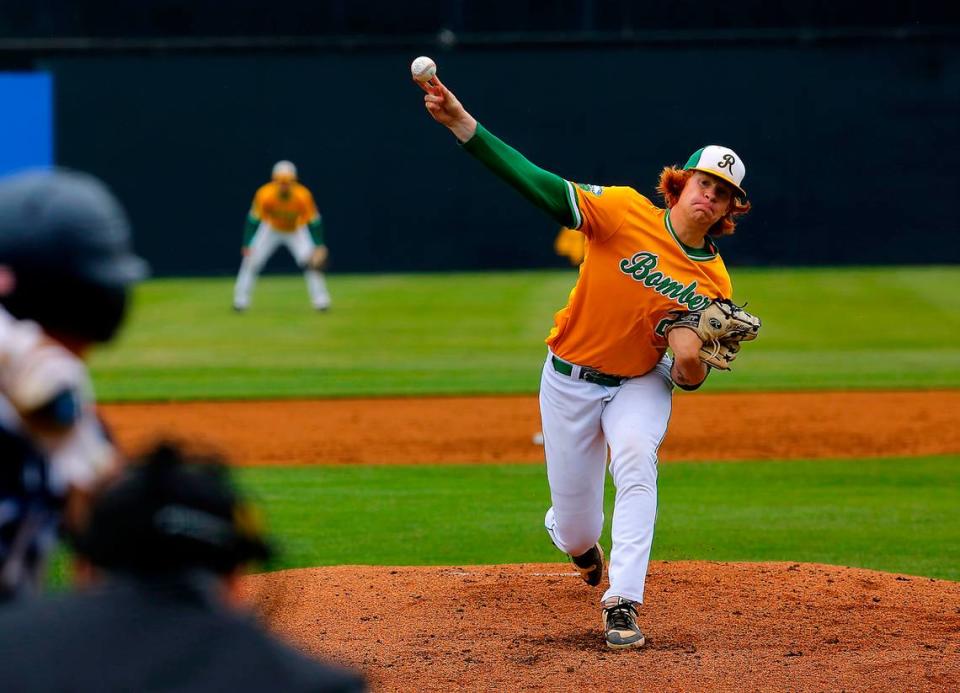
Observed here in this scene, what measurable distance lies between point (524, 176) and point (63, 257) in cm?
380

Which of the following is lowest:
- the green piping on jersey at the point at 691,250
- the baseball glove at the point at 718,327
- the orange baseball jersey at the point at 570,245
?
the orange baseball jersey at the point at 570,245

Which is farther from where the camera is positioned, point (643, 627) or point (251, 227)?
point (251, 227)

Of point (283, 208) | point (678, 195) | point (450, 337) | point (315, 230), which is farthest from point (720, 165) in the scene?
point (283, 208)

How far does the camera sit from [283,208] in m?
20.3

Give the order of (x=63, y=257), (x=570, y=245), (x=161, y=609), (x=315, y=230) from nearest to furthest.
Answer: (x=161, y=609)
(x=63, y=257)
(x=315, y=230)
(x=570, y=245)

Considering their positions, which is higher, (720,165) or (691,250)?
(720,165)

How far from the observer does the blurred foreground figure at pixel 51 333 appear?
6.08ft

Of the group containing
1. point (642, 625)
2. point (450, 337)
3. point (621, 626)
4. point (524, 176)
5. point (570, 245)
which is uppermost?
point (524, 176)

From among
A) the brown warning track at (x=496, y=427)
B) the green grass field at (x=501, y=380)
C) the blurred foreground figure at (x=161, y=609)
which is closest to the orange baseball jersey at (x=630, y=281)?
the green grass field at (x=501, y=380)

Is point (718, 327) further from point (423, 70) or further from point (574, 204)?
point (423, 70)

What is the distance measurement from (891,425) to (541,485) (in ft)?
12.4

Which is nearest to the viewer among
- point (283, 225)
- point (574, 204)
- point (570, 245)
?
point (574, 204)

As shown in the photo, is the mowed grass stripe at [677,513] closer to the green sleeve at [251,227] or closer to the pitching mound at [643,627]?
the pitching mound at [643,627]

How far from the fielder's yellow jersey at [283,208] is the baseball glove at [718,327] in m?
14.9
